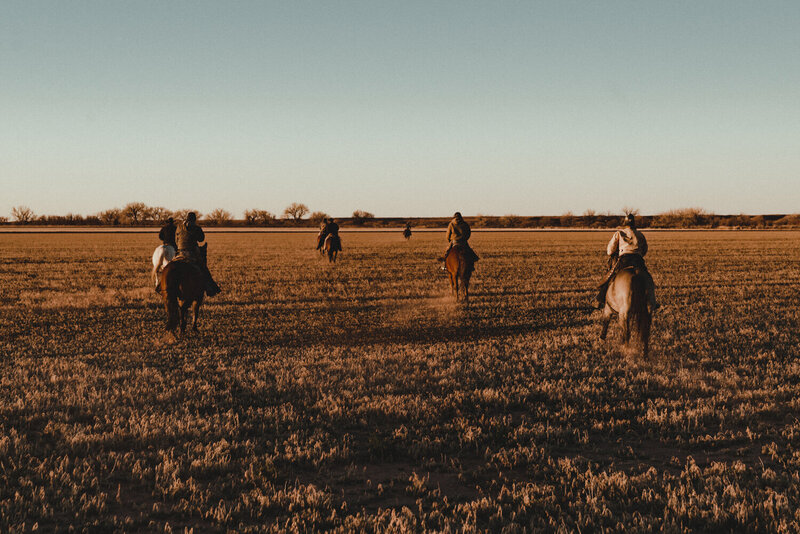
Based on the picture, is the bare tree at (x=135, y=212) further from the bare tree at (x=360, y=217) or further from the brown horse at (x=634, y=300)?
the brown horse at (x=634, y=300)

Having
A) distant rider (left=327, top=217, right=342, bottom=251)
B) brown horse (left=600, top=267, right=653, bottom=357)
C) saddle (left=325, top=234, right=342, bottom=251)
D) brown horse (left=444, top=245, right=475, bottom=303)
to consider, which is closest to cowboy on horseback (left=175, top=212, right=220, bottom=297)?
brown horse (left=444, top=245, right=475, bottom=303)

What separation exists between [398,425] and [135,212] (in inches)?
6230

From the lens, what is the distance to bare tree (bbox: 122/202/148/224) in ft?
482

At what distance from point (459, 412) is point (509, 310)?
29.2 ft

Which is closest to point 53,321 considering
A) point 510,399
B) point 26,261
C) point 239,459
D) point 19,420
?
point 19,420

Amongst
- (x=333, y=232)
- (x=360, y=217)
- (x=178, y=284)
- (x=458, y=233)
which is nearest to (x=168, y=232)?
(x=178, y=284)

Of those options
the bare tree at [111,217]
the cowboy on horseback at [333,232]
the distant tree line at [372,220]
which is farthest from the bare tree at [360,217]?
the cowboy on horseback at [333,232]

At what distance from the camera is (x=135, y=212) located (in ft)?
486

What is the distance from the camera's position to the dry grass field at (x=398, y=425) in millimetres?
4449

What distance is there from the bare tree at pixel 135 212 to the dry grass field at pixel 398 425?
480ft

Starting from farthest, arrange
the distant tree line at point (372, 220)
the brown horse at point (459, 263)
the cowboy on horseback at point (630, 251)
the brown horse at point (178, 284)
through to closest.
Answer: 1. the distant tree line at point (372, 220)
2. the brown horse at point (459, 263)
3. the brown horse at point (178, 284)
4. the cowboy on horseback at point (630, 251)

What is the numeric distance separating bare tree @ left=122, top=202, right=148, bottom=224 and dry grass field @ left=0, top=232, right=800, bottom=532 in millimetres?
146272

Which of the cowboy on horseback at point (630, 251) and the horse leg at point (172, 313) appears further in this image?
the horse leg at point (172, 313)

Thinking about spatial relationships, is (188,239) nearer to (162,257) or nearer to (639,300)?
(162,257)
